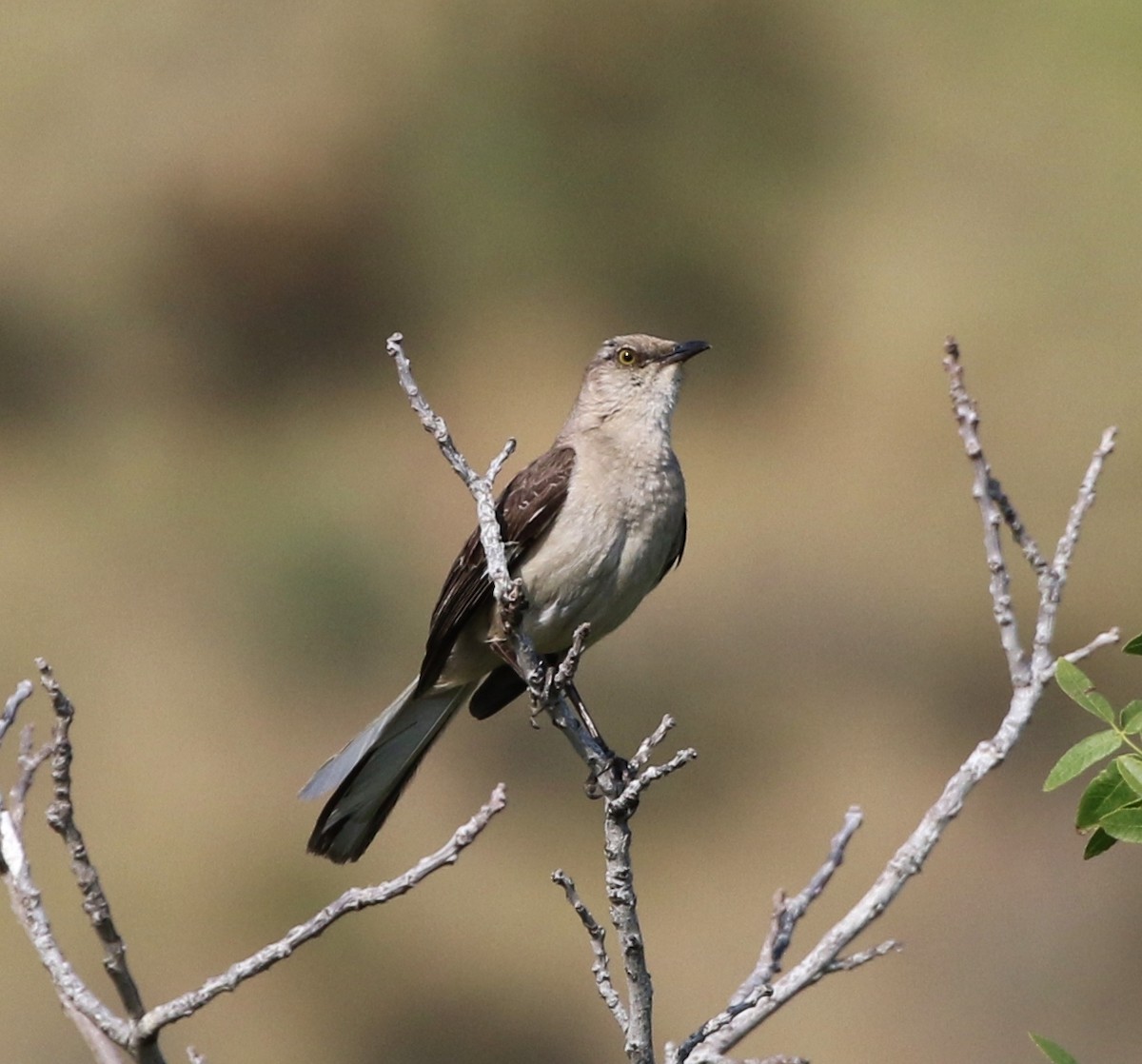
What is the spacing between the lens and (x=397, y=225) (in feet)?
45.2

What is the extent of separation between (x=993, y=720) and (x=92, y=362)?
7.76 meters

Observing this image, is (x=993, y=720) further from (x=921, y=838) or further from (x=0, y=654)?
(x=921, y=838)

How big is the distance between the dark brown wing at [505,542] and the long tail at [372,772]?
0.49 ft

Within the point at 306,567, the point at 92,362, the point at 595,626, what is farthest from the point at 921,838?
the point at 92,362

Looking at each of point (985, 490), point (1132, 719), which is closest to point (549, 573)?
point (985, 490)

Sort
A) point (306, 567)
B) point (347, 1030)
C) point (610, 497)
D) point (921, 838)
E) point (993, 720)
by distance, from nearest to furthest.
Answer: point (921, 838)
point (610, 497)
point (347, 1030)
point (993, 720)
point (306, 567)

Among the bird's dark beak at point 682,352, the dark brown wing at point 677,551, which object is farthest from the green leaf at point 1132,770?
the bird's dark beak at point 682,352

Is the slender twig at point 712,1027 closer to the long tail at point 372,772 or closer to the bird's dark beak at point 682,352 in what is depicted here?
the long tail at point 372,772

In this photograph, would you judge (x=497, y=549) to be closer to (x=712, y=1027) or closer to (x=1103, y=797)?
(x=712, y=1027)

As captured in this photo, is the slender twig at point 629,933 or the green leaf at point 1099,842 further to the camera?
the slender twig at point 629,933

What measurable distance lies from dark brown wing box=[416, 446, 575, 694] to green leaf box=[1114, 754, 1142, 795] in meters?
2.50

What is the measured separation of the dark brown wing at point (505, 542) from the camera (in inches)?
193

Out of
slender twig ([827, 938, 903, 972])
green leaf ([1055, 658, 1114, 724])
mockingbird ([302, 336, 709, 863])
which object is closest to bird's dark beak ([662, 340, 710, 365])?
mockingbird ([302, 336, 709, 863])

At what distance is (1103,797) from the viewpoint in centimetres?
254
